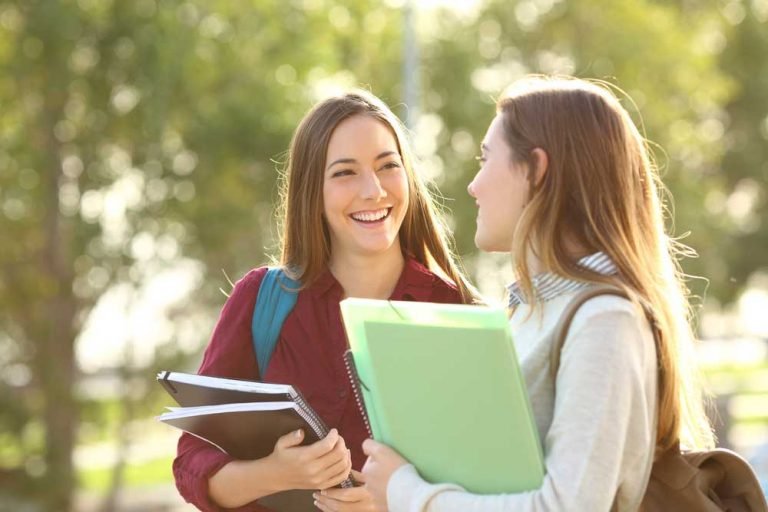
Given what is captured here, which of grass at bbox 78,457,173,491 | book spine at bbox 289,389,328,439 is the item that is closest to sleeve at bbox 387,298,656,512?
book spine at bbox 289,389,328,439

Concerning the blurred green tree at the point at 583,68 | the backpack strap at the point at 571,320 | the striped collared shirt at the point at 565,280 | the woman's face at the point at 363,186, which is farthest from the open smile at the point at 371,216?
the blurred green tree at the point at 583,68

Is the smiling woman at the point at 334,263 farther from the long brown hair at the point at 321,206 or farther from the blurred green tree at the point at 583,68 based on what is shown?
the blurred green tree at the point at 583,68

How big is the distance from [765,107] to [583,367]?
3560 centimetres

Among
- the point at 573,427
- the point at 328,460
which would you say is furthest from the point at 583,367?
the point at 328,460

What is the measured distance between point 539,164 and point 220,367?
1195 mm

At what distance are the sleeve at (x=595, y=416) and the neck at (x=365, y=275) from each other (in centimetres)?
132

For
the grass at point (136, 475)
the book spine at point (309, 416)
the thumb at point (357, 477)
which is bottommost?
the grass at point (136, 475)

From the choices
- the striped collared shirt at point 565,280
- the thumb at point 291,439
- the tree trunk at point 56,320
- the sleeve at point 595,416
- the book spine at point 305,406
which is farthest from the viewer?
the tree trunk at point 56,320

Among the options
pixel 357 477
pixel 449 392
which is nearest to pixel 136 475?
pixel 357 477

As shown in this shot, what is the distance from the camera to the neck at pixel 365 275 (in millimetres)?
3459

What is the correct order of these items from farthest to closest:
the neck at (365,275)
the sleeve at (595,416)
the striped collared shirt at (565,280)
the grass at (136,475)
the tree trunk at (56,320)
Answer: the grass at (136,475), the tree trunk at (56,320), the neck at (365,275), the striped collared shirt at (565,280), the sleeve at (595,416)

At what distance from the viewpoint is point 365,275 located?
347 cm

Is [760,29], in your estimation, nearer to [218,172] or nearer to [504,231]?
[218,172]

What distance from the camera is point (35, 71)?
71.1ft
